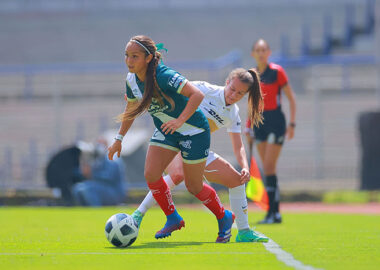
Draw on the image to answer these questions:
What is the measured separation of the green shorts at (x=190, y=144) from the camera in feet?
21.1

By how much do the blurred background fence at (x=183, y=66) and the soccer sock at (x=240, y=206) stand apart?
9.35 meters

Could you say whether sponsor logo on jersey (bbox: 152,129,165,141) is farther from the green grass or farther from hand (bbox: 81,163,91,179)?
hand (bbox: 81,163,91,179)

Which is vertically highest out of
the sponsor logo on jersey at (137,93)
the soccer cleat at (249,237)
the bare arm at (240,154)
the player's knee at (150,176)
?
the sponsor logo on jersey at (137,93)

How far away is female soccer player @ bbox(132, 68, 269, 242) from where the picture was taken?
22.7 ft

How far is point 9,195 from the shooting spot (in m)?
16.0

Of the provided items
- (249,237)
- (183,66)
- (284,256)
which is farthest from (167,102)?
(183,66)

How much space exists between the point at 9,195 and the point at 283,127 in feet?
26.5

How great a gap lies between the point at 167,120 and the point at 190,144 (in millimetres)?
287

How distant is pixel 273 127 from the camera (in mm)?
9820

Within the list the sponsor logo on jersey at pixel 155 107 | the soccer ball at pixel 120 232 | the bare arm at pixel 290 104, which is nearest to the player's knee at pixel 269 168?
the bare arm at pixel 290 104

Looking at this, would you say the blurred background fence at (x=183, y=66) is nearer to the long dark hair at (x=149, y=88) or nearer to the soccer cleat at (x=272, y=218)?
the soccer cleat at (x=272, y=218)

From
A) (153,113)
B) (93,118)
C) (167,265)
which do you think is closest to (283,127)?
(153,113)

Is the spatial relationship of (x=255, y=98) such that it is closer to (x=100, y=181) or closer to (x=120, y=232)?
(x=120, y=232)

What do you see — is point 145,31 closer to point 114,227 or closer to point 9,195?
point 9,195
